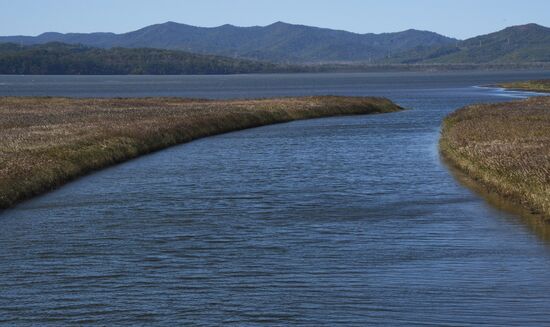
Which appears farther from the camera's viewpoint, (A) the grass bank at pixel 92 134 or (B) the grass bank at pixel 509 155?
(A) the grass bank at pixel 92 134

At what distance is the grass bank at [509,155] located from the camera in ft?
94.8

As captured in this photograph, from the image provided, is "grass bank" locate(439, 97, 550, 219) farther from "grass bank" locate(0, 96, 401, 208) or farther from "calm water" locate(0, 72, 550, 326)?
"grass bank" locate(0, 96, 401, 208)

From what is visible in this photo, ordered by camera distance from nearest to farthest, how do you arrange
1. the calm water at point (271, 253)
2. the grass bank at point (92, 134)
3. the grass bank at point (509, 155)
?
the calm water at point (271, 253) < the grass bank at point (509, 155) < the grass bank at point (92, 134)

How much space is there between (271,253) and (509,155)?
1580 centimetres

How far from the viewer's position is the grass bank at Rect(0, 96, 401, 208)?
35.8 meters

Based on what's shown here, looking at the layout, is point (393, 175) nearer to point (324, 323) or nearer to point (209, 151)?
point (209, 151)

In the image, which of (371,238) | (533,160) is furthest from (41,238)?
(533,160)

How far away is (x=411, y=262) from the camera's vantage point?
71.1 ft

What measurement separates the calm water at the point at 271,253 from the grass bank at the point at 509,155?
1.15 m

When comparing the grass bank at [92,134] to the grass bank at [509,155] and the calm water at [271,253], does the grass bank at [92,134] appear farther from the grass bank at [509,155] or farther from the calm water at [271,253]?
the grass bank at [509,155]

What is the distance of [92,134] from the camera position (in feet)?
171

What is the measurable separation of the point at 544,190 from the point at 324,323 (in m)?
13.4

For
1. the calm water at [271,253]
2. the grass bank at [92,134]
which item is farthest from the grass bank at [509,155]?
the grass bank at [92,134]

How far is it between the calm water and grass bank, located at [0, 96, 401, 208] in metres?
1.29
